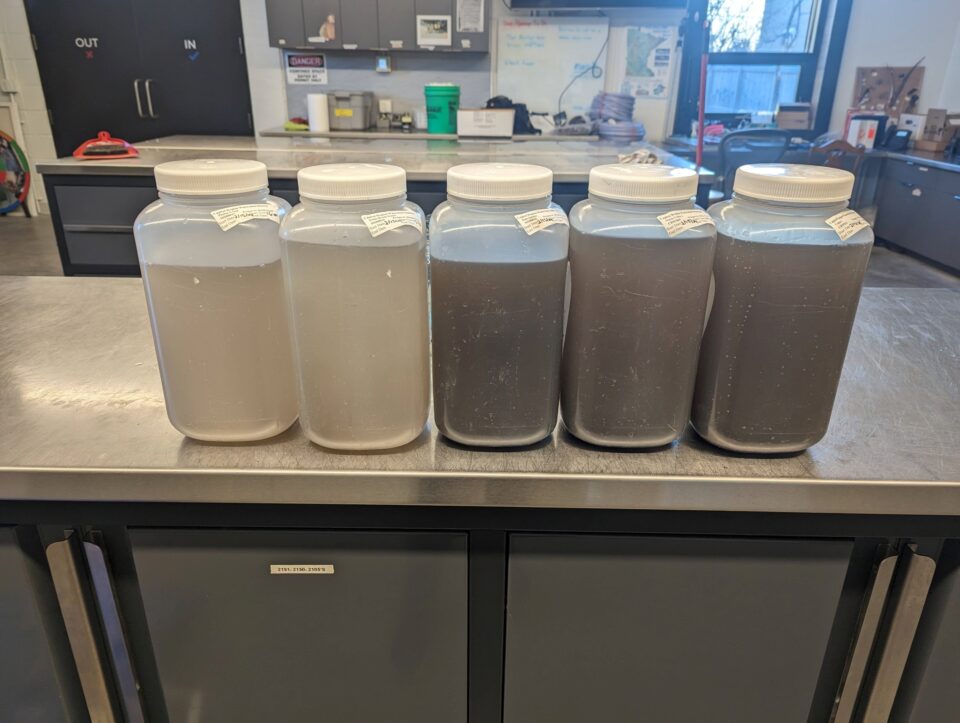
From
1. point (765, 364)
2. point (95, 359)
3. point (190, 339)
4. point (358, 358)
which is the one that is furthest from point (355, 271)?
point (95, 359)

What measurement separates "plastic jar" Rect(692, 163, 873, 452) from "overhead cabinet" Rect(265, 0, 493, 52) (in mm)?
4111

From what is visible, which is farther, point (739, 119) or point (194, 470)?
point (739, 119)

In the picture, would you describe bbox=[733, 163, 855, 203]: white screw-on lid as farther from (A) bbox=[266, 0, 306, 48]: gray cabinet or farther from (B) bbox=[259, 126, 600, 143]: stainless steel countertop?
(A) bbox=[266, 0, 306, 48]: gray cabinet

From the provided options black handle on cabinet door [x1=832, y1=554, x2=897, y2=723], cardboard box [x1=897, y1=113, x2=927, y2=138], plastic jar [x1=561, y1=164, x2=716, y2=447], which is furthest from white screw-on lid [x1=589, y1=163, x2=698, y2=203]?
cardboard box [x1=897, y1=113, x2=927, y2=138]

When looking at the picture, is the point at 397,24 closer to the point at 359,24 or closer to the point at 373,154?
the point at 359,24

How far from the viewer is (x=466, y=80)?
486cm

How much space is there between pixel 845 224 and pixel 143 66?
5.57 meters

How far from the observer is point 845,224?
0.73 m

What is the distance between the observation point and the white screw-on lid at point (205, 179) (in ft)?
2.41

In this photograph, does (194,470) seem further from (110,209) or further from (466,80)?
(466,80)

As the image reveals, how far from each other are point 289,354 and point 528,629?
490mm

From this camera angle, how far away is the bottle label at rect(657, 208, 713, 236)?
723 millimetres

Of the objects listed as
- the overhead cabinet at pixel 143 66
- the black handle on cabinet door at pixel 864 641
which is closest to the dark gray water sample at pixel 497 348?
the black handle on cabinet door at pixel 864 641

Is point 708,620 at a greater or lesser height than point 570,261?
lesser
